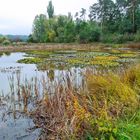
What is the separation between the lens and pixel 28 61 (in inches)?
871

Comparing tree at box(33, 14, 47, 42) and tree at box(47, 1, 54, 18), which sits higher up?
tree at box(47, 1, 54, 18)

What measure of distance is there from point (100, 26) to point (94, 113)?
56097 mm

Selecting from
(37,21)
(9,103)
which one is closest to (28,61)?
(9,103)

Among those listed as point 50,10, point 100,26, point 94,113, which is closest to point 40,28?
point 50,10

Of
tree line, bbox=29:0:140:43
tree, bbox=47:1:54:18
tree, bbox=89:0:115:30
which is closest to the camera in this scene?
tree line, bbox=29:0:140:43

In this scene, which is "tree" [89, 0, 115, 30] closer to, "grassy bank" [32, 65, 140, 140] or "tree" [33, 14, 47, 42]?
"tree" [33, 14, 47, 42]

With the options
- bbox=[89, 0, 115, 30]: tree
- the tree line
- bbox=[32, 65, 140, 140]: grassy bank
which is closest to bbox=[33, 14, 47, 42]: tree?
the tree line

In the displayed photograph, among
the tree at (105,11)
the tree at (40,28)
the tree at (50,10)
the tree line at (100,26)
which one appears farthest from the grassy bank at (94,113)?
the tree at (50,10)

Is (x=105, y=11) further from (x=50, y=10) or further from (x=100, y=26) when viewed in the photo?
(x=50, y=10)

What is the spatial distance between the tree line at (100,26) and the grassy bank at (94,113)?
120 feet

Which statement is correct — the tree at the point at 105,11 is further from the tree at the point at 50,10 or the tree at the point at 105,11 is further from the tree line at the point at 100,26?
the tree at the point at 50,10

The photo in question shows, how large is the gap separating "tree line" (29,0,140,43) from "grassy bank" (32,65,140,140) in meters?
36.5

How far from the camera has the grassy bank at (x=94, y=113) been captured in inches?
192

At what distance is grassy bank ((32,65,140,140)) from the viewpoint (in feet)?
16.0
